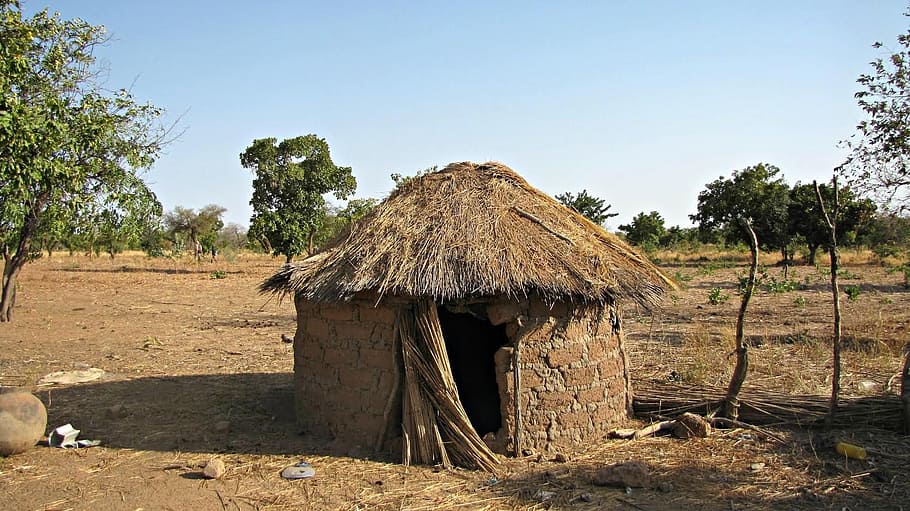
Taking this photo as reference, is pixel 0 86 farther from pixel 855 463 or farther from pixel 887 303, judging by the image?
pixel 887 303

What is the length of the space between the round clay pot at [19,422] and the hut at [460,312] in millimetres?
2528

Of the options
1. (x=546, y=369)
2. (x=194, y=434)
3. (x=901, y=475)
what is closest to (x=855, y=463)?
(x=901, y=475)

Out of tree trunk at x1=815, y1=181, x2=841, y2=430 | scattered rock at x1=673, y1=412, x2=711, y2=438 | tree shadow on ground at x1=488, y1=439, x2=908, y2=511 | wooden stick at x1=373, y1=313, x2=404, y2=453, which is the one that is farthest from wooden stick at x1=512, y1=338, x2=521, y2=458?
tree trunk at x1=815, y1=181, x2=841, y2=430

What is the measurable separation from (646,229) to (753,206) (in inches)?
528

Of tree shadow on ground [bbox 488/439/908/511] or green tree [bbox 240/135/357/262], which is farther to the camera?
green tree [bbox 240/135/357/262]

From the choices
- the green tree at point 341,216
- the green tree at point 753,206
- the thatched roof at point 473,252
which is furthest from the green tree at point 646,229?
the thatched roof at point 473,252

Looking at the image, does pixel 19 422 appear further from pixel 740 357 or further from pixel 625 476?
pixel 740 357

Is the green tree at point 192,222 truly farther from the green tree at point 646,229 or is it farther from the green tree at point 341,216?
the green tree at point 646,229

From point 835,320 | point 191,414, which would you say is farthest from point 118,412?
point 835,320

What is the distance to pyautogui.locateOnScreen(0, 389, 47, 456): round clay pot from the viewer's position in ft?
20.4

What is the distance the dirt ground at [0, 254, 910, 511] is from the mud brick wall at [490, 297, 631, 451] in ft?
0.83

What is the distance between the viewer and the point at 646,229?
1593 inches

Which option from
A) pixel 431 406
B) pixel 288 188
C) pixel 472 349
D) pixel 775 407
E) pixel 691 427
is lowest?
pixel 691 427

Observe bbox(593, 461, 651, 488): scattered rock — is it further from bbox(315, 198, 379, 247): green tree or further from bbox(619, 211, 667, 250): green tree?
bbox(619, 211, 667, 250): green tree
